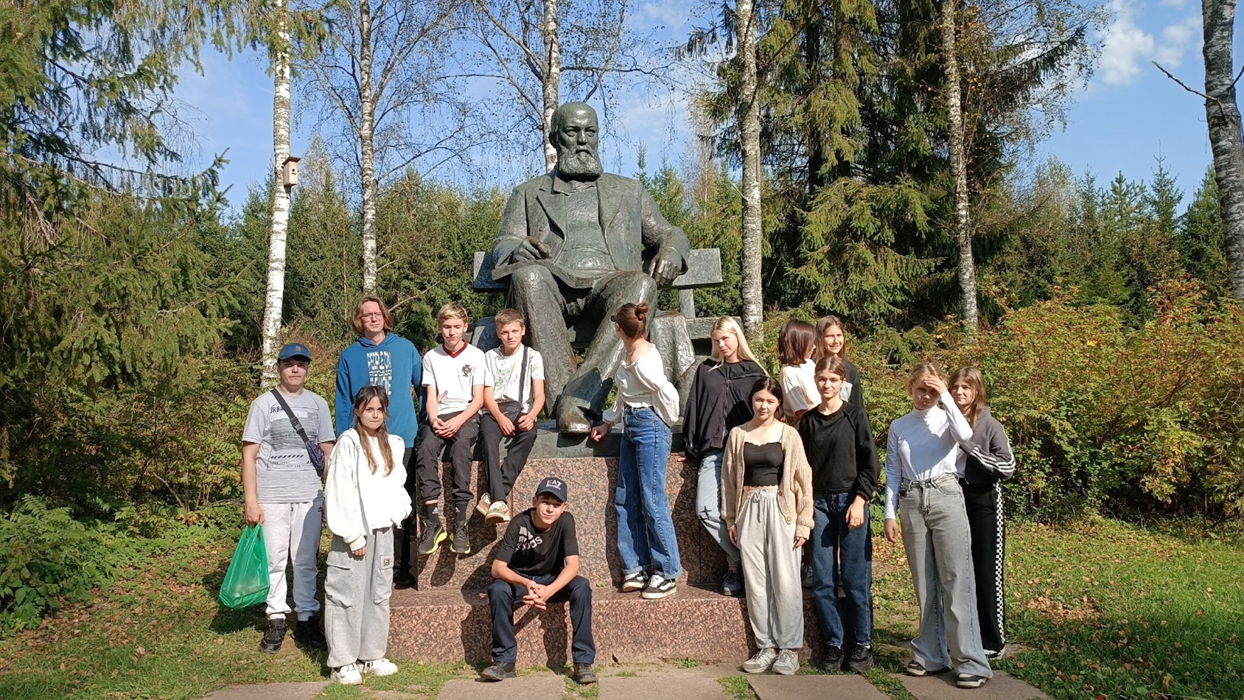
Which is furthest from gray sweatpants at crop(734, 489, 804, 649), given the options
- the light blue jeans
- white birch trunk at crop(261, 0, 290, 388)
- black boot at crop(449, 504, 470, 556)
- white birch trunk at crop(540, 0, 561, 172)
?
white birch trunk at crop(540, 0, 561, 172)

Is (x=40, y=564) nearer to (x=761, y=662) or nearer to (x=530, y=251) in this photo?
(x=530, y=251)

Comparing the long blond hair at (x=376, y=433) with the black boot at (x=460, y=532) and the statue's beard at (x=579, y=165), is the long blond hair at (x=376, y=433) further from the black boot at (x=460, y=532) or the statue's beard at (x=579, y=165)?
the statue's beard at (x=579, y=165)

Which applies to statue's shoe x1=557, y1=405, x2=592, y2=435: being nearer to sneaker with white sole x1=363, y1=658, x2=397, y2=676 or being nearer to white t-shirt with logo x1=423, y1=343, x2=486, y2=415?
white t-shirt with logo x1=423, y1=343, x2=486, y2=415

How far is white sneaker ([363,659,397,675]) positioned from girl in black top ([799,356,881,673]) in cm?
193

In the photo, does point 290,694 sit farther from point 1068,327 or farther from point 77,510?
point 1068,327

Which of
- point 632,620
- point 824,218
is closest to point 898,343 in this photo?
point 824,218

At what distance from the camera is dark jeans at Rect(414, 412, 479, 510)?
4.52 metres

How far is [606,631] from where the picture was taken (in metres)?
4.31

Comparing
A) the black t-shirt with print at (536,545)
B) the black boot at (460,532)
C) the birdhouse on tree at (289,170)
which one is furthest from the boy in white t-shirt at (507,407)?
the birdhouse on tree at (289,170)

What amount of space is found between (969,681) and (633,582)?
158cm

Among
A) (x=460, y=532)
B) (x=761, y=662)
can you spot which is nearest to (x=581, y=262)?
(x=460, y=532)

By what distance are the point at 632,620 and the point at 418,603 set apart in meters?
1.02

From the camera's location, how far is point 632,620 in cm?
432

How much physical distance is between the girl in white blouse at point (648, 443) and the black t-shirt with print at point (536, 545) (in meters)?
0.46
